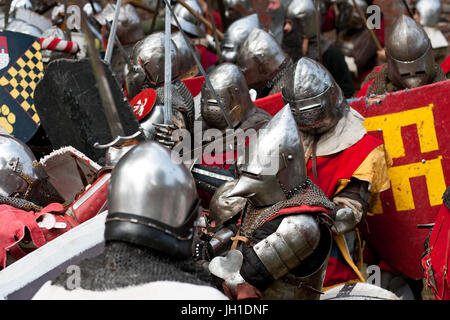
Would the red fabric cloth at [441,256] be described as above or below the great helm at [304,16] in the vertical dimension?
above

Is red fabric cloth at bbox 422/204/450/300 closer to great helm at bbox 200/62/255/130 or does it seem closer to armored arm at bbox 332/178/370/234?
armored arm at bbox 332/178/370/234

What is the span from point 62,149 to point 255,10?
19.7 ft

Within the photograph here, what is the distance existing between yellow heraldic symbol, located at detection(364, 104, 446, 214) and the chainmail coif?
3073 millimetres

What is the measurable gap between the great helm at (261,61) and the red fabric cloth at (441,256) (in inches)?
127

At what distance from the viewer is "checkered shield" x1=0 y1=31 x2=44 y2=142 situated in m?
6.46

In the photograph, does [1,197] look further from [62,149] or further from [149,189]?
[149,189]

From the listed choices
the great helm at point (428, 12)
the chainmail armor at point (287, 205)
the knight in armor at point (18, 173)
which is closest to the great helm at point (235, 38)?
the great helm at point (428, 12)

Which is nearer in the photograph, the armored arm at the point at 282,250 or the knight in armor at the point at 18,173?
the armored arm at the point at 282,250

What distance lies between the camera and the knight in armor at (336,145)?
5.27m

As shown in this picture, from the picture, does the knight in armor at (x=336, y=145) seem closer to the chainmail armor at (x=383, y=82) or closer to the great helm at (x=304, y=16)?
the chainmail armor at (x=383, y=82)

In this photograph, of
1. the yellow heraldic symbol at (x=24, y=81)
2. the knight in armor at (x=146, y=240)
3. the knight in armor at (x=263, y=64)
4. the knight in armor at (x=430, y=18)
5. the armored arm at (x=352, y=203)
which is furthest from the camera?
the knight in armor at (x=430, y=18)

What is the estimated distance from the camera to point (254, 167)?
4.25 m

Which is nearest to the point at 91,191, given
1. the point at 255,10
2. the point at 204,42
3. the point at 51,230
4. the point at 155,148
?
the point at 51,230
